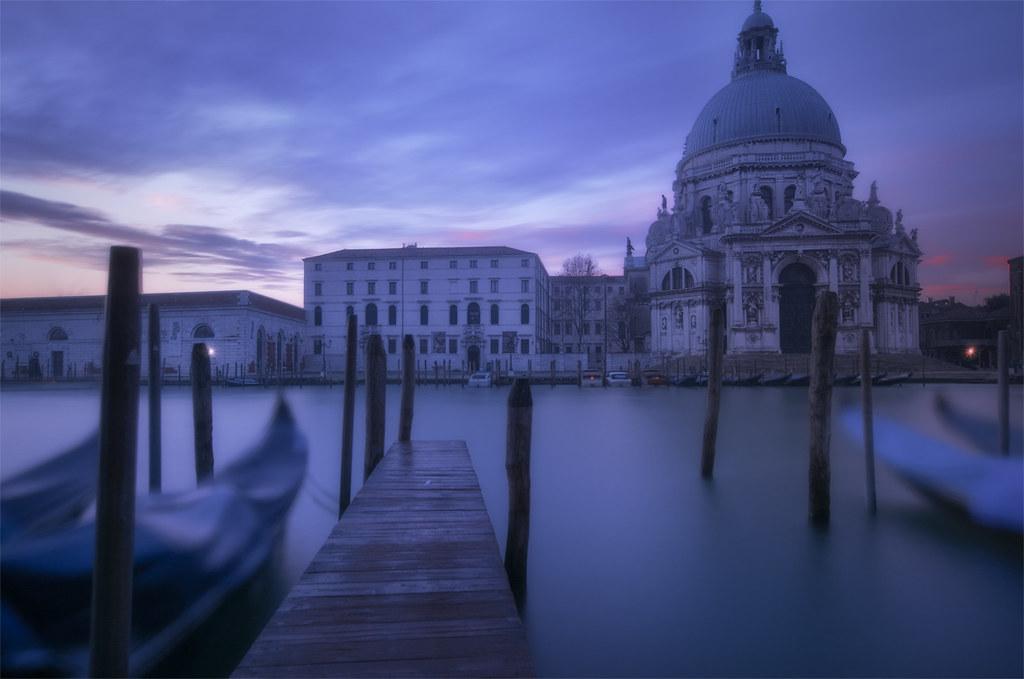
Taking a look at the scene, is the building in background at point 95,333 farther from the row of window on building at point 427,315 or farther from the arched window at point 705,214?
the arched window at point 705,214

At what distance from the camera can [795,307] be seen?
31.8 m

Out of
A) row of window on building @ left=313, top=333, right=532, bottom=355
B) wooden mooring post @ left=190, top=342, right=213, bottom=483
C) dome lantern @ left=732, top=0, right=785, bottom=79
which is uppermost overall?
dome lantern @ left=732, top=0, right=785, bottom=79

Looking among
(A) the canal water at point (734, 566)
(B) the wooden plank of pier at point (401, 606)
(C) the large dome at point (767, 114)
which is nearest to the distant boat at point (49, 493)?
(A) the canal water at point (734, 566)

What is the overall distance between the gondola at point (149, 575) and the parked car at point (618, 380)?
2543 centimetres

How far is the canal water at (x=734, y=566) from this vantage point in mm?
4023

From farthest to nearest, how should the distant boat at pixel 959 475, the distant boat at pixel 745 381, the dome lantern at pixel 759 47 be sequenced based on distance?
the dome lantern at pixel 759 47
the distant boat at pixel 745 381
the distant boat at pixel 959 475

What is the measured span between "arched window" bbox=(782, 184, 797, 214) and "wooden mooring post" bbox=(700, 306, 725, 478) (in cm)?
2835

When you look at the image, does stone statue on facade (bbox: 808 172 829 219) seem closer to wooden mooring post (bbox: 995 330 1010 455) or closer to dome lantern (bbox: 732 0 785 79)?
dome lantern (bbox: 732 0 785 79)

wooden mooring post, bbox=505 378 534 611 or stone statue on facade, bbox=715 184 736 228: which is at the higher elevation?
stone statue on facade, bbox=715 184 736 228

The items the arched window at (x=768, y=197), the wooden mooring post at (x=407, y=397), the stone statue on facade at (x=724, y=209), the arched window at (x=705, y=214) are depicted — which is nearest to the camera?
the wooden mooring post at (x=407, y=397)

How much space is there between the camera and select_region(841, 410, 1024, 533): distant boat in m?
5.53

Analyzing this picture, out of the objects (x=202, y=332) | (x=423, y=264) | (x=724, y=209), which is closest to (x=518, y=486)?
(x=202, y=332)

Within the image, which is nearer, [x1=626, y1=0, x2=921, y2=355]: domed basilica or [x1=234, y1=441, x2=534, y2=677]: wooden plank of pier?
[x1=234, y1=441, x2=534, y2=677]: wooden plank of pier

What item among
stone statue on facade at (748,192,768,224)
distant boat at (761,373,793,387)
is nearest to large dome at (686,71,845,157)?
stone statue on facade at (748,192,768,224)
